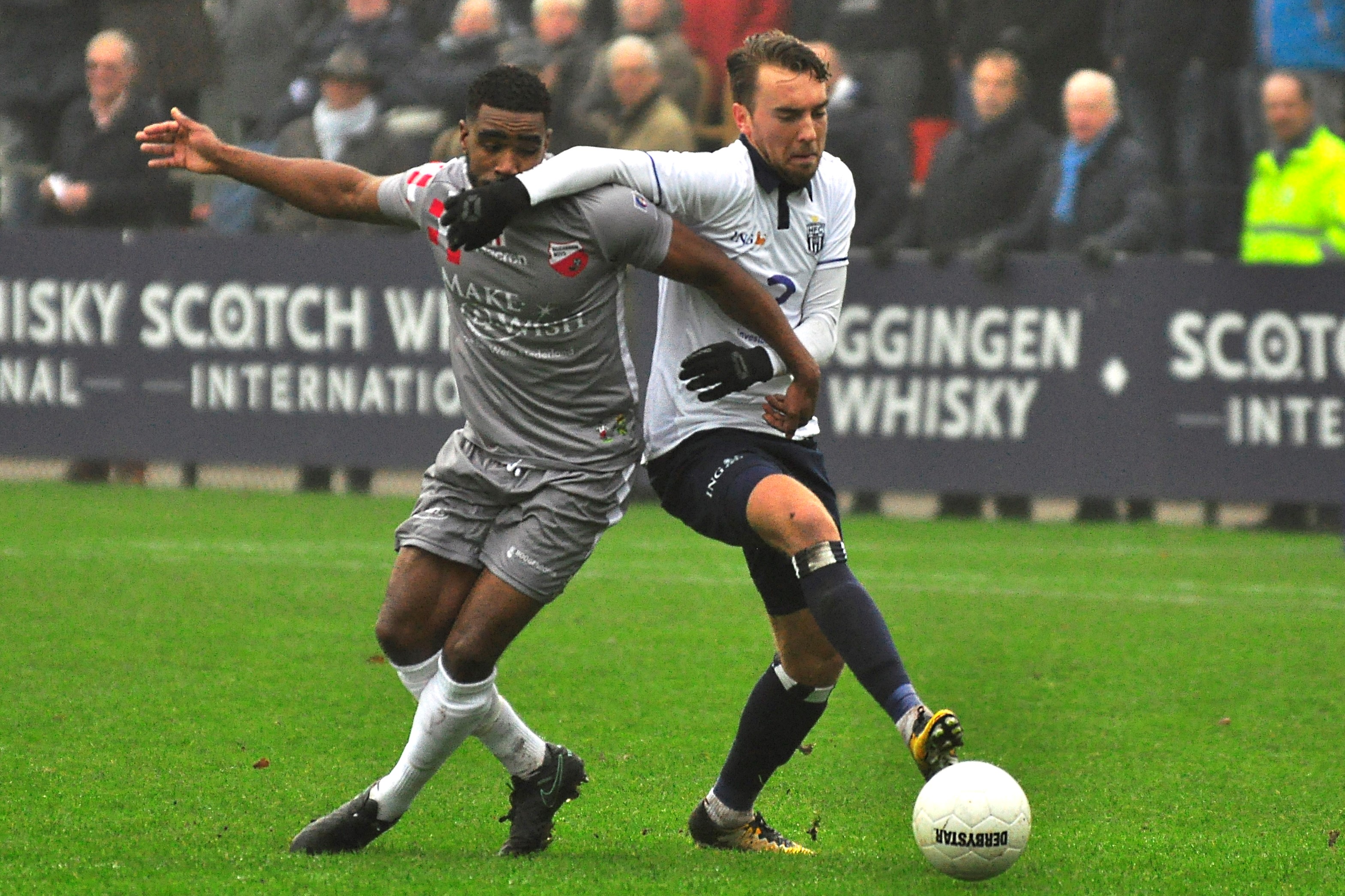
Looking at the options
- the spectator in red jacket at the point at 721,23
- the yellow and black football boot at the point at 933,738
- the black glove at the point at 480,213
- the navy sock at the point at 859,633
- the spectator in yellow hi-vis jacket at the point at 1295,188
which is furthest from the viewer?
the spectator in red jacket at the point at 721,23

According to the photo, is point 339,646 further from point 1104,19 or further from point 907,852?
point 1104,19

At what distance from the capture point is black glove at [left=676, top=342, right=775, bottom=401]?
5.17 meters

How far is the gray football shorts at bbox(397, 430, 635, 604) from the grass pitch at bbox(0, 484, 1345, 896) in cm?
72

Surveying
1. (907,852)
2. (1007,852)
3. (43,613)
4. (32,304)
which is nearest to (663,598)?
(43,613)

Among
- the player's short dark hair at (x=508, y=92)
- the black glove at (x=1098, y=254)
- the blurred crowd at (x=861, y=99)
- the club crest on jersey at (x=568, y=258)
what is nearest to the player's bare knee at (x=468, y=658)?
the club crest on jersey at (x=568, y=258)

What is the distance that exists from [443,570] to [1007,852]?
156 cm

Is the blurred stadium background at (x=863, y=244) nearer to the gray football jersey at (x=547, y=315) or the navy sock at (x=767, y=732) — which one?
the navy sock at (x=767, y=732)

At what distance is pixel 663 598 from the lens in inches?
408

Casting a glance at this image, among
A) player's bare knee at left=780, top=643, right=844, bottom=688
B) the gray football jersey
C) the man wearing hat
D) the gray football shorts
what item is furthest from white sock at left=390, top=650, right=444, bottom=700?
the man wearing hat

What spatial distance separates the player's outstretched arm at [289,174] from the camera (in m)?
5.46

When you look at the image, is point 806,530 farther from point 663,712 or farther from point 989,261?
point 989,261

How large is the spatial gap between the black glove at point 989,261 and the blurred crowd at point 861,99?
1 centimetres

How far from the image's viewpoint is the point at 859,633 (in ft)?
16.2

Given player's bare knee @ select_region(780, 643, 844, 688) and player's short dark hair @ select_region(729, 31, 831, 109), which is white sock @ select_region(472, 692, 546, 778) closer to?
player's bare knee @ select_region(780, 643, 844, 688)
